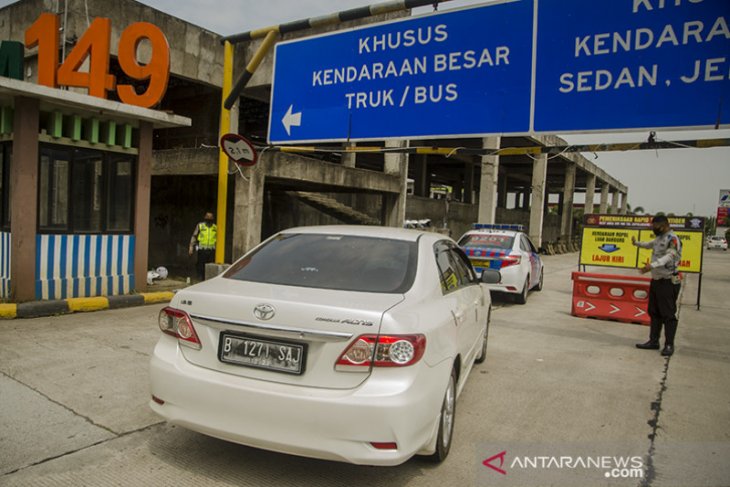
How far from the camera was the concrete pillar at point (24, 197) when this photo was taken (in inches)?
303

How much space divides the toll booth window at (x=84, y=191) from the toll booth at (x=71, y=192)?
2cm

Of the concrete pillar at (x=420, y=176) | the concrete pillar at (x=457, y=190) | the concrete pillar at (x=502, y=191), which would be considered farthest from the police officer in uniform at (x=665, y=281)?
the concrete pillar at (x=457, y=190)

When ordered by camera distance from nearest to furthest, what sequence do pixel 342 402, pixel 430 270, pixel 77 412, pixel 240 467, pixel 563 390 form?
pixel 342 402 → pixel 240 467 → pixel 430 270 → pixel 77 412 → pixel 563 390

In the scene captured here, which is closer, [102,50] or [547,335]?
[547,335]

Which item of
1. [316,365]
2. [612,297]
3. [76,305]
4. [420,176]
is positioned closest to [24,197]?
Answer: [76,305]

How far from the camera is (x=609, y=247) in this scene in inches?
451

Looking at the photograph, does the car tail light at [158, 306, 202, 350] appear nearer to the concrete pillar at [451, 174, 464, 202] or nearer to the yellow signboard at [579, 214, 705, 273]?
the yellow signboard at [579, 214, 705, 273]

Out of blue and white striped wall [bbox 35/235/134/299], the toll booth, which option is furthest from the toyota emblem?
blue and white striped wall [bbox 35/235/134/299]

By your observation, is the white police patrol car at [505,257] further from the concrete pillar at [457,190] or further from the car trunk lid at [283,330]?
the concrete pillar at [457,190]

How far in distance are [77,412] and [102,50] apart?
7530 mm

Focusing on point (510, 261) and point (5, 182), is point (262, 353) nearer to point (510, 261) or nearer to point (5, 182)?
point (5, 182)

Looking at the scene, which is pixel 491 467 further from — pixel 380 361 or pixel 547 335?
pixel 547 335

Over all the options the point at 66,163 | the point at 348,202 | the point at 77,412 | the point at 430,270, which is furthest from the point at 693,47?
the point at 348,202

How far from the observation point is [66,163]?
8.42 m
